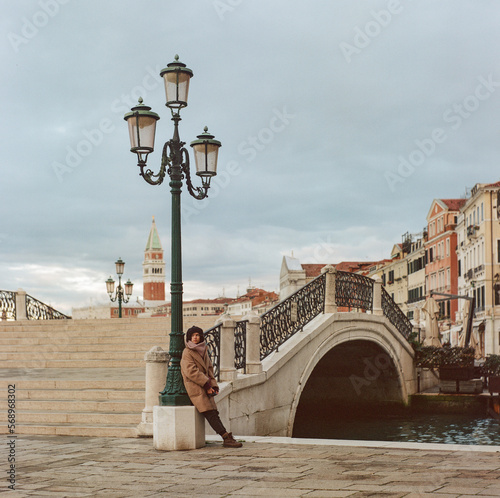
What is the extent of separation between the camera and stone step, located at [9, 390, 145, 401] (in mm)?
10898

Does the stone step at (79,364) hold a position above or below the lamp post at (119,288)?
below

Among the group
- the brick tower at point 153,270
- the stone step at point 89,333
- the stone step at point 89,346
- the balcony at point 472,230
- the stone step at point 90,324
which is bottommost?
the stone step at point 89,346

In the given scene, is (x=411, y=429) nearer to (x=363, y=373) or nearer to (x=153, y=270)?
(x=363, y=373)

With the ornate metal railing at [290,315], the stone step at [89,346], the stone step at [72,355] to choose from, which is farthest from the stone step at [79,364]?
the ornate metal railing at [290,315]

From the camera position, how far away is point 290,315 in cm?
1455

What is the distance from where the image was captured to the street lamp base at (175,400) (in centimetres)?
824

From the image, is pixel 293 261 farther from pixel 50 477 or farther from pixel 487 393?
pixel 50 477

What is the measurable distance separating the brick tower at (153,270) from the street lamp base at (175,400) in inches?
6623

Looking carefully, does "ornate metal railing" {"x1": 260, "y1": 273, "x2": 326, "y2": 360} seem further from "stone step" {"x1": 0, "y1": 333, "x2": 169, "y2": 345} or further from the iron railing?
"stone step" {"x1": 0, "y1": 333, "x2": 169, "y2": 345}

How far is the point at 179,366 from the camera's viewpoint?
8422 millimetres

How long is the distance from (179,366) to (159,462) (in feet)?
4.46

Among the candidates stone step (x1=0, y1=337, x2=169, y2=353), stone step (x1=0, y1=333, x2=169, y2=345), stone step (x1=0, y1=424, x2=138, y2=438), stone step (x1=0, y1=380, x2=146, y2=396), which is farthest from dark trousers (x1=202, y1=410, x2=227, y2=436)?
stone step (x1=0, y1=333, x2=169, y2=345)

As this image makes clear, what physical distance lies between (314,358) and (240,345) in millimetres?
3518

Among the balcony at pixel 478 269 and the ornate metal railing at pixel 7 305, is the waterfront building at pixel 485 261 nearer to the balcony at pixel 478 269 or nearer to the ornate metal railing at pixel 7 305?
the balcony at pixel 478 269
